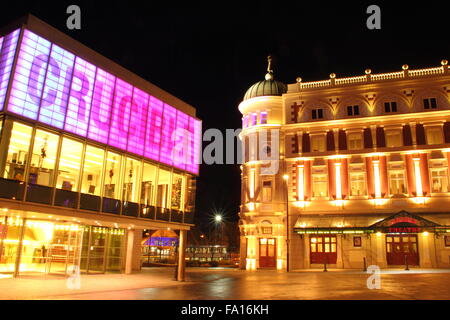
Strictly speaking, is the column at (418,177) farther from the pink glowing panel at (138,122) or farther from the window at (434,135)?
the pink glowing panel at (138,122)

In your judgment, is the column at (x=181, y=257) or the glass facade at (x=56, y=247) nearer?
the glass facade at (x=56, y=247)

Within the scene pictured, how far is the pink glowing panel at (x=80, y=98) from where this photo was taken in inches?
781

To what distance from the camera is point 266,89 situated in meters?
46.3

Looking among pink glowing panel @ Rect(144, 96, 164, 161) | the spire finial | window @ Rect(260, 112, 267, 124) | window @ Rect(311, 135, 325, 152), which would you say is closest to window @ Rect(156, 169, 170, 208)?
pink glowing panel @ Rect(144, 96, 164, 161)

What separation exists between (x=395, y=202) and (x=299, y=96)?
14288 mm

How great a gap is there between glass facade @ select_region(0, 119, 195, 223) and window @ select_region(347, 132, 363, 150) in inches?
748

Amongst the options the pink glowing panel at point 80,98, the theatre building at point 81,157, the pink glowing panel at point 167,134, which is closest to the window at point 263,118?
the theatre building at point 81,157

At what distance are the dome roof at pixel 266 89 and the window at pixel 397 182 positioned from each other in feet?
50.8

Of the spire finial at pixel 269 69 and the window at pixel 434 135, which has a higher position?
the spire finial at pixel 269 69

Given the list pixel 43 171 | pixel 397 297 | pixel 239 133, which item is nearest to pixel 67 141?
pixel 43 171

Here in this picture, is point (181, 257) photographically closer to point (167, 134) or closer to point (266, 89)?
point (167, 134)

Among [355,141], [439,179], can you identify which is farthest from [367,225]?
[355,141]

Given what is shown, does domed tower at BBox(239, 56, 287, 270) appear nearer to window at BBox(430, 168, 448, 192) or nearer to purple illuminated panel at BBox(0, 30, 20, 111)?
window at BBox(430, 168, 448, 192)

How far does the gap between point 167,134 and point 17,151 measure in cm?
1015
